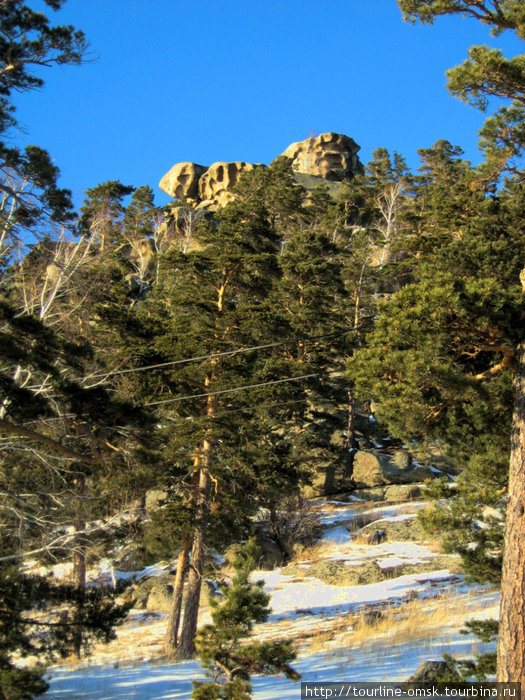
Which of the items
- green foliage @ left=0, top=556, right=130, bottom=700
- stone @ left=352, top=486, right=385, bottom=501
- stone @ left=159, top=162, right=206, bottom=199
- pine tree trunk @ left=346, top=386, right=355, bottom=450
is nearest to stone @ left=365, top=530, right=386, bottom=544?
stone @ left=352, top=486, right=385, bottom=501

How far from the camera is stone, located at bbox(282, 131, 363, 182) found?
73.8m

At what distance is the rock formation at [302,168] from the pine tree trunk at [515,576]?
6476 centimetres

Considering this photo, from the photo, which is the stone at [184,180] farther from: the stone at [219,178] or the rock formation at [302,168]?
A: the stone at [219,178]

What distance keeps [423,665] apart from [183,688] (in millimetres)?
5057

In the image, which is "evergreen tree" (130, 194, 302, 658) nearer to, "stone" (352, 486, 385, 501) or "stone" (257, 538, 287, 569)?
"stone" (257, 538, 287, 569)

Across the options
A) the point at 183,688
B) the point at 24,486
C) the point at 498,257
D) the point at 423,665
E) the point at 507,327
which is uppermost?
the point at 498,257

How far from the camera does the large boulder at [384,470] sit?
2836 cm

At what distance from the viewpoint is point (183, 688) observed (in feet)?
38.8

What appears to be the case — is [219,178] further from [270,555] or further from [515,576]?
[515,576]

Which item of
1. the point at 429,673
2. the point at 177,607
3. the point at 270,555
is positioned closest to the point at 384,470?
the point at 270,555

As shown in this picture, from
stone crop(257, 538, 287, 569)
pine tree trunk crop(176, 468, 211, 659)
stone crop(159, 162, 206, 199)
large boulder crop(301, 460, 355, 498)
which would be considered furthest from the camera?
stone crop(159, 162, 206, 199)

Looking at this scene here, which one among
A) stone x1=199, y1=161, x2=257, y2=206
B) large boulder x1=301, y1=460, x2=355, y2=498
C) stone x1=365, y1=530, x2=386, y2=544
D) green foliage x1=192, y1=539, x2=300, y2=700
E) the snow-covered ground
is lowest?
the snow-covered ground

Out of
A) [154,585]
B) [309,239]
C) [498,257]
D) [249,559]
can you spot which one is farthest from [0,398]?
[309,239]

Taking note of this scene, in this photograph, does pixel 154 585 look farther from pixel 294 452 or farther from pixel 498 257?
pixel 498 257
